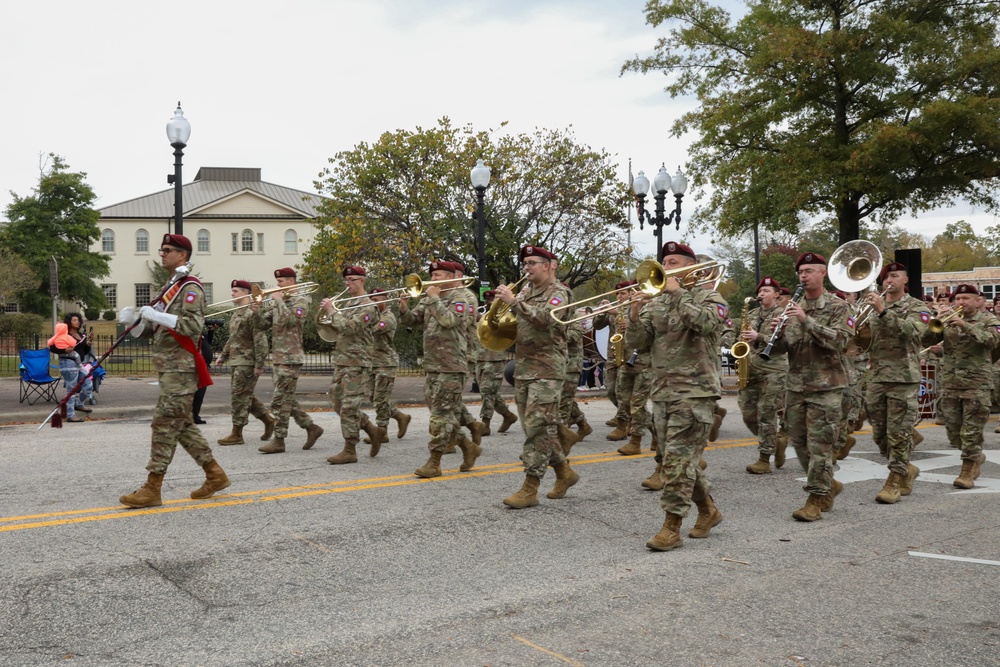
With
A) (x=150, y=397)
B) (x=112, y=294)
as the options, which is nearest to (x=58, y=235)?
(x=112, y=294)

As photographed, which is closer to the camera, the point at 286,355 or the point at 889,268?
Result: the point at 889,268

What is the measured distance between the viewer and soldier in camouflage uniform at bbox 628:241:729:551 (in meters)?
6.41

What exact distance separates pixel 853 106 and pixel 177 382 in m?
20.2

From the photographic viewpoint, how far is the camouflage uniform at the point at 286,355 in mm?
10727

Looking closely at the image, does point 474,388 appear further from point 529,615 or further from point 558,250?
point 529,615

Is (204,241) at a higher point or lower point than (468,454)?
higher

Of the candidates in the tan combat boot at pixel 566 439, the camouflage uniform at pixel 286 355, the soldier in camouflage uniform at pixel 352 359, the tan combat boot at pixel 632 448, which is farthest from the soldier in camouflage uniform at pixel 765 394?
the camouflage uniform at pixel 286 355

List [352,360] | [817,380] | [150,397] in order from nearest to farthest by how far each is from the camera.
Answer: [817,380]
[352,360]
[150,397]

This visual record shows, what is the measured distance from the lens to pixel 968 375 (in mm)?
9539

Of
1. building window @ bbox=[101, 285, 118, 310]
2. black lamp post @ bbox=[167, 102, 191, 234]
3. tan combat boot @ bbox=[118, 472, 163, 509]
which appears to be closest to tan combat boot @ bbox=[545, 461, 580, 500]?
tan combat boot @ bbox=[118, 472, 163, 509]

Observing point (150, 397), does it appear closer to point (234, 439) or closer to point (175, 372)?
point (234, 439)

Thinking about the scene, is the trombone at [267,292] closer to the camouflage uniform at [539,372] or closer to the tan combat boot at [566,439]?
the tan combat boot at [566,439]

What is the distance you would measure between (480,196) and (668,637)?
15801 mm

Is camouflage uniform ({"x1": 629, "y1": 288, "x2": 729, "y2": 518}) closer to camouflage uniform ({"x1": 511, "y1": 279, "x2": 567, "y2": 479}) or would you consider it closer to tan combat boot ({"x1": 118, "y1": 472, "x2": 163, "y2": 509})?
camouflage uniform ({"x1": 511, "y1": 279, "x2": 567, "y2": 479})
